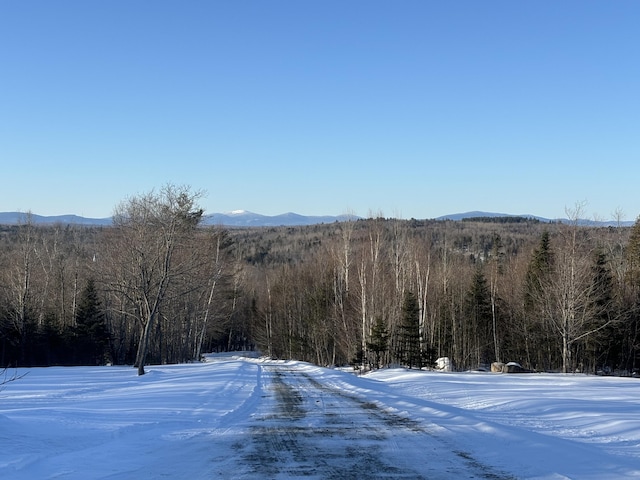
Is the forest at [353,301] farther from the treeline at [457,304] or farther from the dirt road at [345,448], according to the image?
the dirt road at [345,448]

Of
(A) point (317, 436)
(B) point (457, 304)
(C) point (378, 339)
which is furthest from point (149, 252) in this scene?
(B) point (457, 304)

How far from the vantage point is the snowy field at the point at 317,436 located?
765 cm

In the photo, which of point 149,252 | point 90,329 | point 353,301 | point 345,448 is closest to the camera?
point 345,448

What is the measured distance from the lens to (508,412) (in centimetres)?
1384

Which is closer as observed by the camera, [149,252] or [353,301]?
[149,252]

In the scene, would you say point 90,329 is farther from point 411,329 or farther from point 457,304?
point 457,304

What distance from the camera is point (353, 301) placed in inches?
1982

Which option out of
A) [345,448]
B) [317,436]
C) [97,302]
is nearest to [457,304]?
[97,302]

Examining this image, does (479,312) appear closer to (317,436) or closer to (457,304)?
(457,304)

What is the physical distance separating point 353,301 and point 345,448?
4117cm

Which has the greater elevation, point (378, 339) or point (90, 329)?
point (378, 339)

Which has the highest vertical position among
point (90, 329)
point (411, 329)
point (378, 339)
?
point (411, 329)

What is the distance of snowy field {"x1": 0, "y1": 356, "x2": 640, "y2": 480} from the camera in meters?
7.65

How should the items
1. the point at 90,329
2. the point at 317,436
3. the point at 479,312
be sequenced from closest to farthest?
1. the point at 317,436
2. the point at 90,329
3. the point at 479,312
